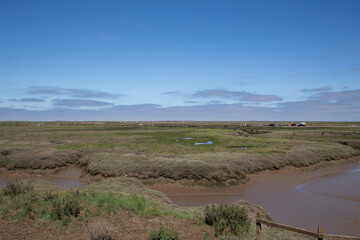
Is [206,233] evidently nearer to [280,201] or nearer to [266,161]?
[280,201]

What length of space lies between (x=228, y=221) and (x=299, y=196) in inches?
487

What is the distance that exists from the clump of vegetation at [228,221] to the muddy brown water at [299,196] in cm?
553

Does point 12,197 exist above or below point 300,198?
above

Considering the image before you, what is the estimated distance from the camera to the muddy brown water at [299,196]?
15.2 metres

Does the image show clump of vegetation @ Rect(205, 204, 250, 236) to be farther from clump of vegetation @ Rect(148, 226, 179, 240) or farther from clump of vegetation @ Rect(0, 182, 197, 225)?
clump of vegetation @ Rect(148, 226, 179, 240)

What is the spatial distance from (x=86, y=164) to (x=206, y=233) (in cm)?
2160

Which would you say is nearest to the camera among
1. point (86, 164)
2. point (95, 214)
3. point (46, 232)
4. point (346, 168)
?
point (46, 232)

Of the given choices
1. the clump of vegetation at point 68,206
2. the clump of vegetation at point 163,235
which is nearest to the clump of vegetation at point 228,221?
the clump of vegetation at point 68,206

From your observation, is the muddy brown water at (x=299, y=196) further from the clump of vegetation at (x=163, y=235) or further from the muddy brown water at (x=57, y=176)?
the muddy brown water at (x=57, y=176)

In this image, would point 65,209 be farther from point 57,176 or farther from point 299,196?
point 57,176

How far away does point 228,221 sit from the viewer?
10.5m

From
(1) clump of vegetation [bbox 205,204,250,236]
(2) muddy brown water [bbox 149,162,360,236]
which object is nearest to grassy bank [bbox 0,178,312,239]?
(1) clump of vegetation [bbox 205,204,250,236]

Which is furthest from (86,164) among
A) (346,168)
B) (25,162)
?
(346,168)

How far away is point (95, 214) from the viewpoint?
36.1 ft
